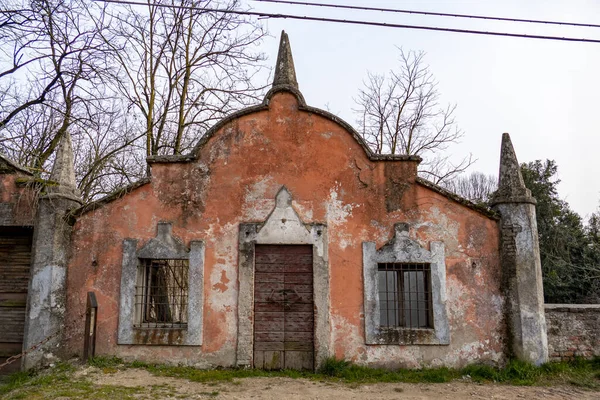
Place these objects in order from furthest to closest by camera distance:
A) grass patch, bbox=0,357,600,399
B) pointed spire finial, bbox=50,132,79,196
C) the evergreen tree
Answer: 1. the evergreen tree
2. pointed spire finial, bbox=50,132,79,196
3. grass patch, bbox=0,357,600,399

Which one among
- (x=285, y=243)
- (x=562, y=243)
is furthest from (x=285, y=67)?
(x=562, y=243)

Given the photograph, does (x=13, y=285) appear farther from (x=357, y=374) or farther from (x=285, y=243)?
(x=357, y=374)

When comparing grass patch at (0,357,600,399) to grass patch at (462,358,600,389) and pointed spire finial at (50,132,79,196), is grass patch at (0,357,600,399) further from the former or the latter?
pointed spire finial at (50,132,79,196)

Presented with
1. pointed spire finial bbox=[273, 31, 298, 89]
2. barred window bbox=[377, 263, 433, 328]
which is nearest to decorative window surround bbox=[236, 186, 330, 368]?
barred window bbox=[377, 263, 433, 328]

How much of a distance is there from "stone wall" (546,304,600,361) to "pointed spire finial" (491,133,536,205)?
90.3 inches

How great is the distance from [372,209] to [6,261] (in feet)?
24.2

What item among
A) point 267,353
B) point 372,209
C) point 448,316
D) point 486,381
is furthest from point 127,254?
point 486,381

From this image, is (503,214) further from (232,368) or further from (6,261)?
(6,261)

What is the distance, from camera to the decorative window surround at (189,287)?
8.52m

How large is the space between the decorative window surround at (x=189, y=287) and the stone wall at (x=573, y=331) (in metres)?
6.82

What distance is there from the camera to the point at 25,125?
13094 millimetres

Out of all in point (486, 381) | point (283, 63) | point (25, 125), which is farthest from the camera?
point (25, 125)

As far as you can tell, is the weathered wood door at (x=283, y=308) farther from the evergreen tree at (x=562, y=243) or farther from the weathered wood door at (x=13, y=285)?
the evergreen tree at (x=562, y=243)

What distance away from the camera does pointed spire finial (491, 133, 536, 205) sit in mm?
8977
